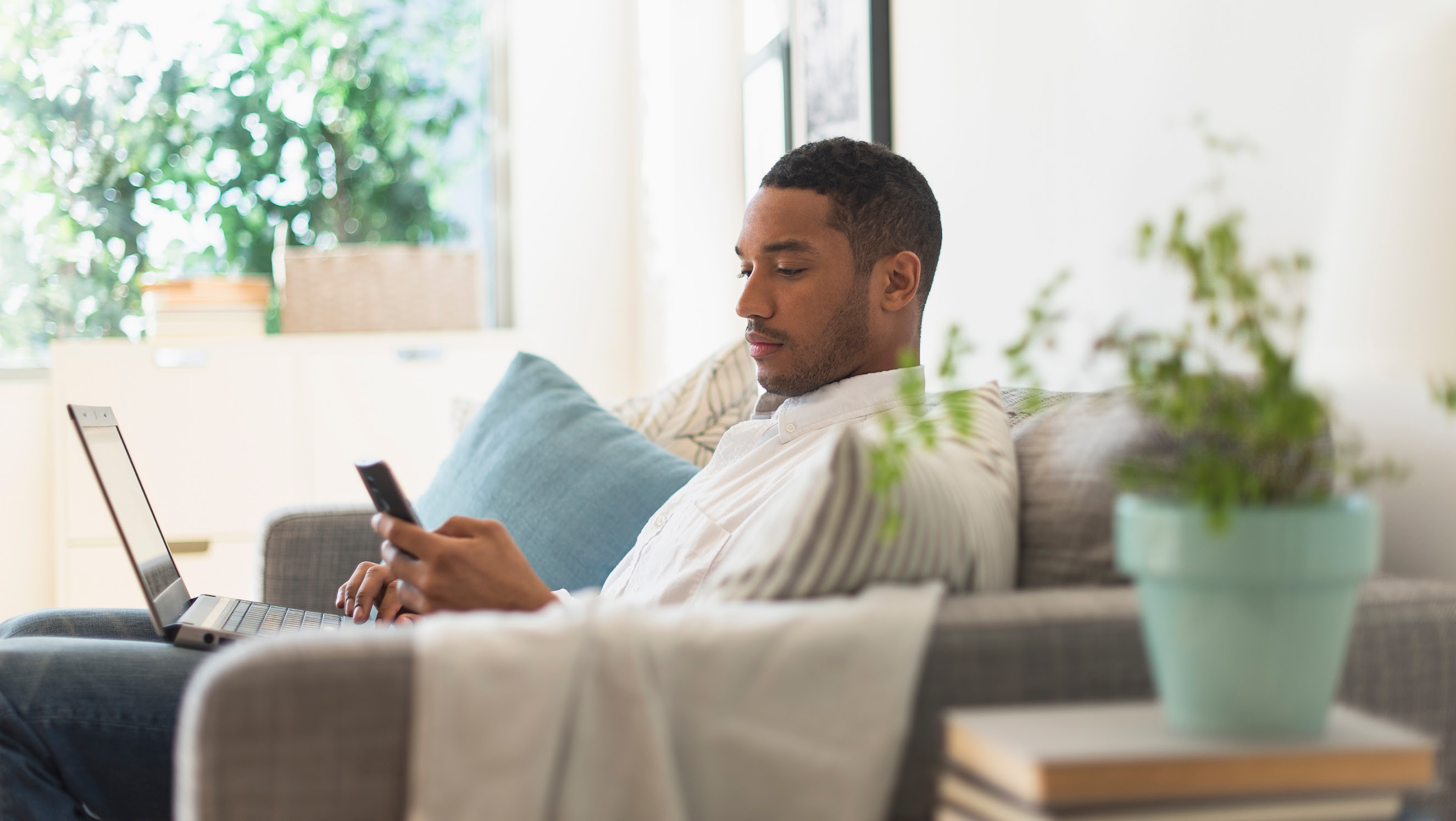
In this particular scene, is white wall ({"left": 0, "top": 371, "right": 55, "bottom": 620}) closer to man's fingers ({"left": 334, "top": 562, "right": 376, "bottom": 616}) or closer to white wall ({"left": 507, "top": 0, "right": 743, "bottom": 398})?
white wall ({"left": 507, "top": 0, "right": 743, "bottom": 398})

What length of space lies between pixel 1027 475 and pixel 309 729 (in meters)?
0.60

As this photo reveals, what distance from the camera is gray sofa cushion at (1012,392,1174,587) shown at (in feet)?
3.00

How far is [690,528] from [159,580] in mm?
612

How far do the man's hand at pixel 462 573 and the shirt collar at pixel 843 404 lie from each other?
1.29 feet

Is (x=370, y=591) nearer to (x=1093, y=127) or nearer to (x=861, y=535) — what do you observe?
(x=861, y=535)

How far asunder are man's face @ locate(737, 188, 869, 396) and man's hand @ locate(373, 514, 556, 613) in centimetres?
46

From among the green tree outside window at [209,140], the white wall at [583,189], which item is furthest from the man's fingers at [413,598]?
the green tree outside window at [209,140]

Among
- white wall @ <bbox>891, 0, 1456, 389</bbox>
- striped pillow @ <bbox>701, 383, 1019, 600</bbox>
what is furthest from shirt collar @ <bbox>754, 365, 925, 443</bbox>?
striped pillow @ <bbox>701, 383, 1019, 600</bbox>

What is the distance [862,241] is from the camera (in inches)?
58.5

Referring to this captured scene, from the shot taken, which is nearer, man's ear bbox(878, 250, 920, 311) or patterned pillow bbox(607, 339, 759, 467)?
man's ear bbox(878, 250, 920, 311)

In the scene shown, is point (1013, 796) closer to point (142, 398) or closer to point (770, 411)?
point (770, 411)

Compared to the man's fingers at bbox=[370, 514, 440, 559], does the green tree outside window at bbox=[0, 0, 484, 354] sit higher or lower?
higher

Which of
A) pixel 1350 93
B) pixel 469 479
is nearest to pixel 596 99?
pixel 469 479

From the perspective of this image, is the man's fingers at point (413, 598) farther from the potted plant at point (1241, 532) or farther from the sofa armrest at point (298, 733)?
the potted plant at point (1241, 532)
